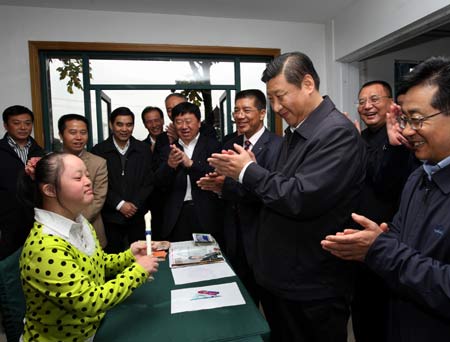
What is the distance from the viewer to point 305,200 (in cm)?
115

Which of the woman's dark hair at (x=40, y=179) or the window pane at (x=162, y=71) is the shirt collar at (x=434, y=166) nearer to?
the woman's dark hair at (x=40, y=179)

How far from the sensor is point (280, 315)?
1.38 metres

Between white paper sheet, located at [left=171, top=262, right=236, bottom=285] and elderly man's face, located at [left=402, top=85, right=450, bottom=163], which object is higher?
elderly man's face, located at [left=402, top=85, right=450, bottom=163]

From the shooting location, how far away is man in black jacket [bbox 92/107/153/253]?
8.82ft

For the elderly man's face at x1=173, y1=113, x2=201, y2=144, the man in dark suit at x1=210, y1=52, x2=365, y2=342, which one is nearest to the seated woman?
the man in dark suit at x1=210, y1=52, x2=365, y2=342

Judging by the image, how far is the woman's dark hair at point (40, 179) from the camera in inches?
47.8

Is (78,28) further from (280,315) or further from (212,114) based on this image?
(280,315)

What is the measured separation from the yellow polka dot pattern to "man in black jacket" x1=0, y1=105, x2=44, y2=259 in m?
1.37

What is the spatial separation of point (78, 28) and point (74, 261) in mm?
3246

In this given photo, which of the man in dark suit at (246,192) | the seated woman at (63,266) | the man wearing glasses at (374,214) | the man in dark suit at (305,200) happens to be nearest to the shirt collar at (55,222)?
the seated woman at (63,266)

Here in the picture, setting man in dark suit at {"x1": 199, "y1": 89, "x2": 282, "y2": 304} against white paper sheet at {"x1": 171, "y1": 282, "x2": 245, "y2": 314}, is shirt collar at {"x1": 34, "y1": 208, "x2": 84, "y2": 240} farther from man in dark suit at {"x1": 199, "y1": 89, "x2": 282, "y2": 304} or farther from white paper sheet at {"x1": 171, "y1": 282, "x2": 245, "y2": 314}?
man in dark suit at {"x1": 199, "y1": 89, "x2": 282, "y2": 304}

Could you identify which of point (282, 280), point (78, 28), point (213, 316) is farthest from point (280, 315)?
point (78, 28)

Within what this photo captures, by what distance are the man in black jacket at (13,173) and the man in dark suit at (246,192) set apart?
1426 mm

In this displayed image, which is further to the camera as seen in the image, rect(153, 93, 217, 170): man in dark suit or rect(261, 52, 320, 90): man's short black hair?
rect(153, 93, 217, 170): man in dark suit
